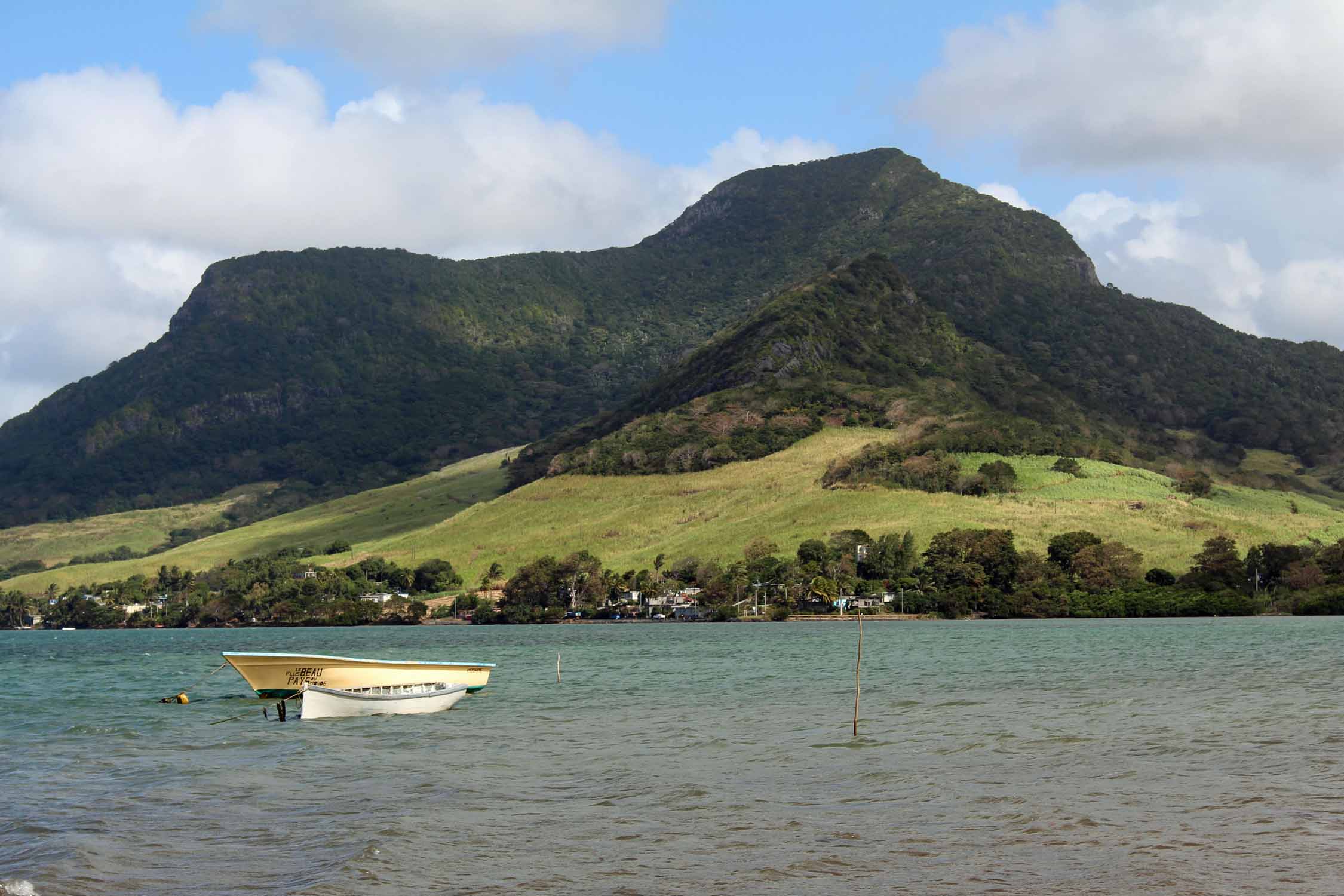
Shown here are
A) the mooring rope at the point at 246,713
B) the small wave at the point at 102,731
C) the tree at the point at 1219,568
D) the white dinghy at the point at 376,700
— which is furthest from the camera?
the tree at the point at 1219,568

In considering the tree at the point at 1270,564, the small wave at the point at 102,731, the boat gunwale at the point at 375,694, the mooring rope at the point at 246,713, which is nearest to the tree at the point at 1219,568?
the tree at the point at 1270,564

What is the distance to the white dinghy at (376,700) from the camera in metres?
57.8

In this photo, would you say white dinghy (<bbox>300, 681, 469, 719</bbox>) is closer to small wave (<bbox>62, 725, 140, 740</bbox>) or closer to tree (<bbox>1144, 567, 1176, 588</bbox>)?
small wave (<bbox>62, 725, 140, 740</bbox>)

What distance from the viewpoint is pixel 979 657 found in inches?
3671

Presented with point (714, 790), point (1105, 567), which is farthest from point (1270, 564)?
point (714, 790)

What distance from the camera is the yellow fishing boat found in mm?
62156

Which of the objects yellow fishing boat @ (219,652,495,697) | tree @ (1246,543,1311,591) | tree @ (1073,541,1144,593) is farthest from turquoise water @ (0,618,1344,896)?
tree @ (1073,541,1144,593)

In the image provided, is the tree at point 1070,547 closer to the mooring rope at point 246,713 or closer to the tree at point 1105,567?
the tree at point 1105,567

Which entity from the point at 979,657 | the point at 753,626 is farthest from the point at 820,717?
the point at 753,626

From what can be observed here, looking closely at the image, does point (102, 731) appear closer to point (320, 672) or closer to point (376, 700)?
point (320, 672)

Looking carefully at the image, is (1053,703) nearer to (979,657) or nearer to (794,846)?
(794,846)

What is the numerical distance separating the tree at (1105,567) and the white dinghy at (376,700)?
479 feet

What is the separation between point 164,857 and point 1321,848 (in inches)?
920

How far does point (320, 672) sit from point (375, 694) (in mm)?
4295
